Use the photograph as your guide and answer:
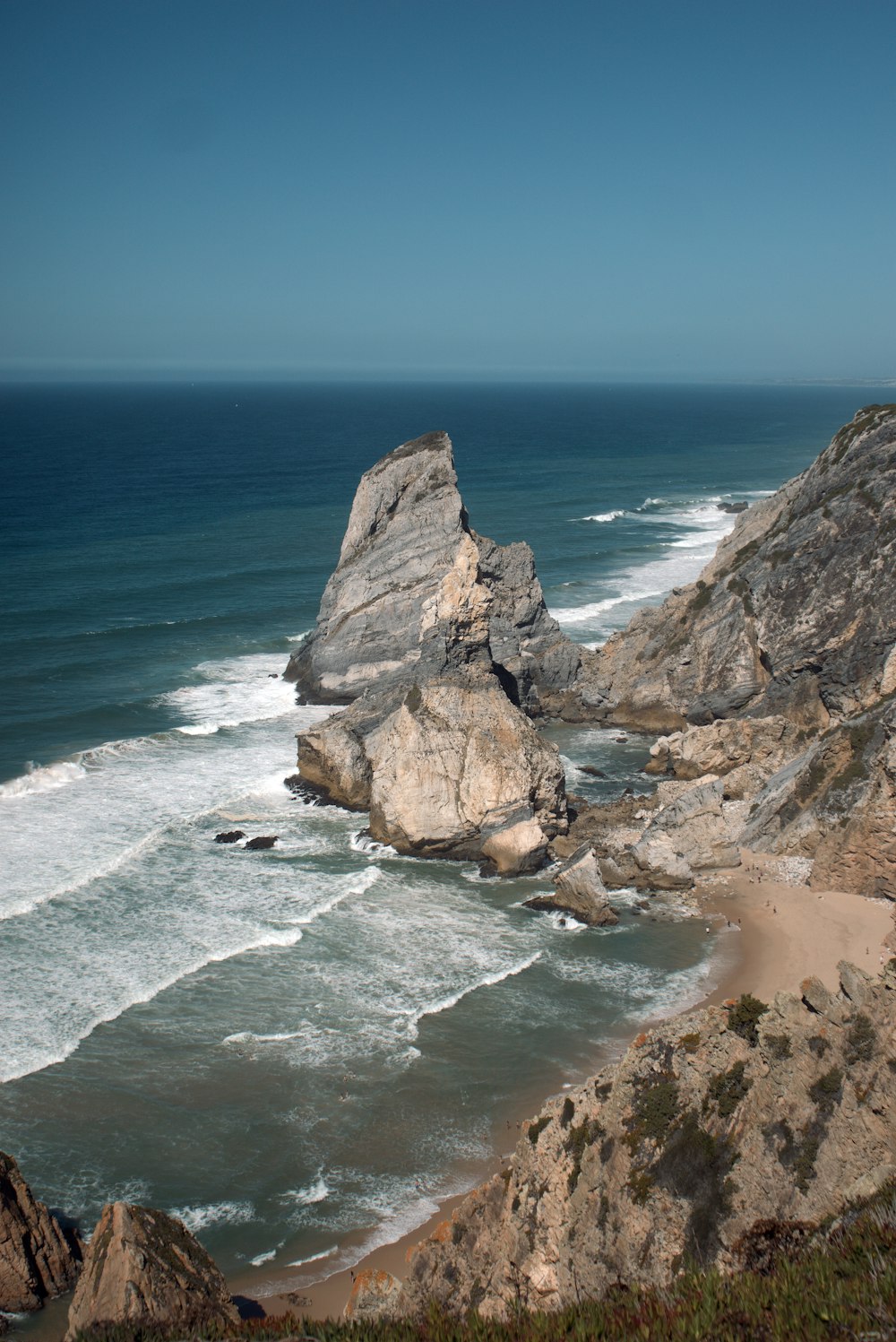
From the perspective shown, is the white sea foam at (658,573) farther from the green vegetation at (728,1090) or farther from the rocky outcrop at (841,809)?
the green vegetation at (728,1090)

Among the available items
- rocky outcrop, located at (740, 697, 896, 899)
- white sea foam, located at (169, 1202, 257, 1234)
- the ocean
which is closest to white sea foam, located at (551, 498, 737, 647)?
the ocean

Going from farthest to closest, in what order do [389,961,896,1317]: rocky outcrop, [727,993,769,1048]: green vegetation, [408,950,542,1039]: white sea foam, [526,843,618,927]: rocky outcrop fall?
[526,843,618,927]: rocky outcrop → [408,950,542,1039]: white sea foam → [727,993,769,1048]: green vegetation → [389,961,896,1317]: rocky outcrop

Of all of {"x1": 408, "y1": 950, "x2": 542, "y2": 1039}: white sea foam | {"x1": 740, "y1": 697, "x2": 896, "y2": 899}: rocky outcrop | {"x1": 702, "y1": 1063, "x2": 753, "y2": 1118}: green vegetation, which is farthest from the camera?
{"x1": 740, "y1": 697, "x2": 896, "y2": 899}: rocky outcrop

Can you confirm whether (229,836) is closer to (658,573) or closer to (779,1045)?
(779,1045)

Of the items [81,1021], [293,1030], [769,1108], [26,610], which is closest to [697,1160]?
[769,1108]

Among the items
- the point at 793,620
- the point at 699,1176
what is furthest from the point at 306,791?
the point at 699,1176

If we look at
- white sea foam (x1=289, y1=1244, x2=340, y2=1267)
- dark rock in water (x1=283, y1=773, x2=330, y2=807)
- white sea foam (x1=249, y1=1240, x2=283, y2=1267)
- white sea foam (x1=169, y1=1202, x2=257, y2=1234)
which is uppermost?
dark rock in water (x1=283, y1=773, x2=330, y2=807)

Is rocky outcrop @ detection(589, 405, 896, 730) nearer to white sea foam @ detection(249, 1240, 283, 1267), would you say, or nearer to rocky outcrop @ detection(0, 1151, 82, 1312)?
white sea foam @ detection(249, 1240, 283, 1267)

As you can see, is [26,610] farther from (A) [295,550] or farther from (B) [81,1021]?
(B) [81,1021]
